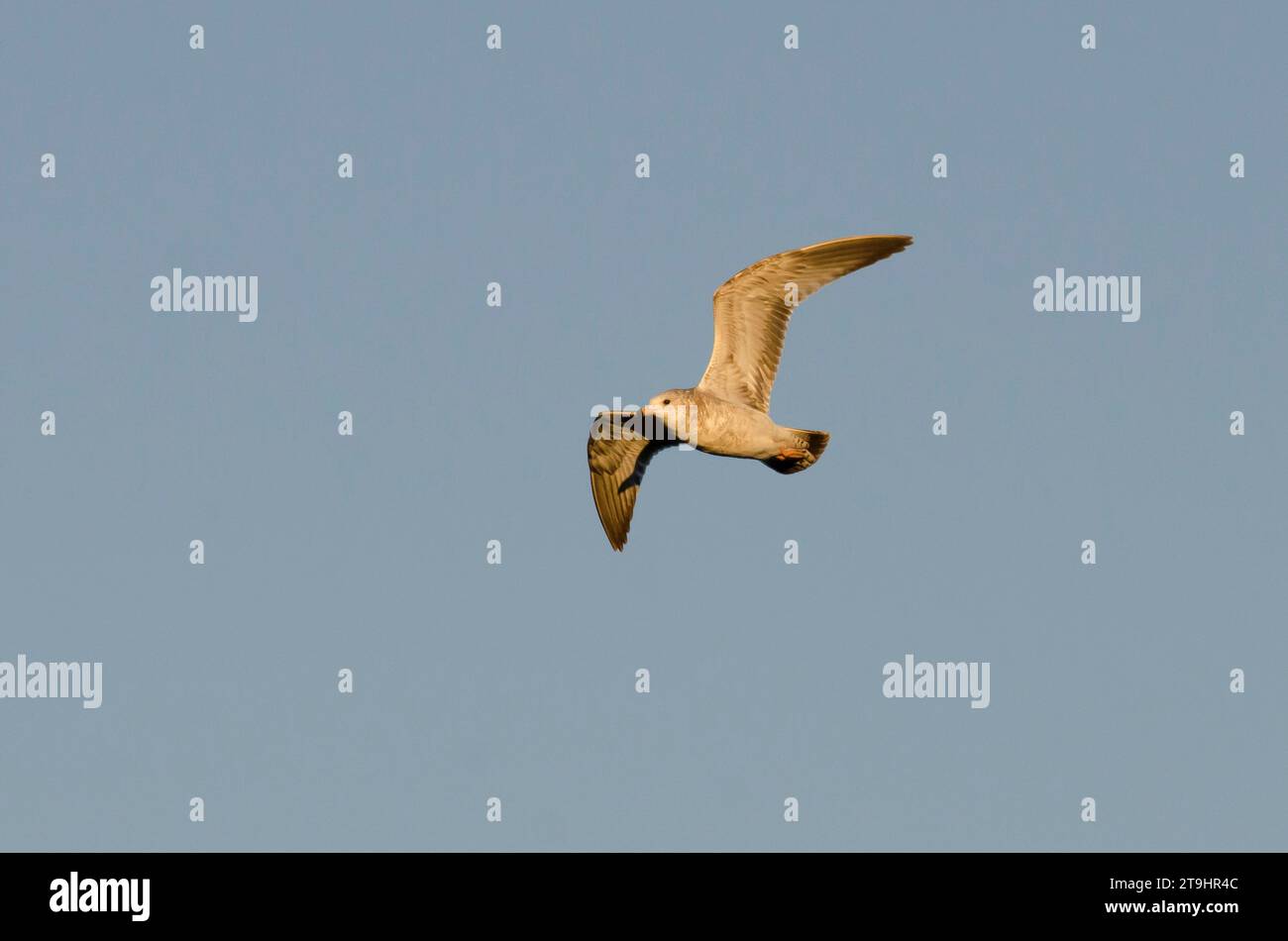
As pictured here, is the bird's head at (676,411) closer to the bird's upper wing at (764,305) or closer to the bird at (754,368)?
the bird at (754,368)

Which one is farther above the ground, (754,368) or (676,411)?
(754,368)

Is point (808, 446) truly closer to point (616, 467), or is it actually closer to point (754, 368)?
point (754, 368)

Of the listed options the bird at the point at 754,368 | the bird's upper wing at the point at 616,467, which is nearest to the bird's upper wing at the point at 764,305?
the bird at the point at 754,368

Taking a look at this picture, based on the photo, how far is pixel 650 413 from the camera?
31469mm

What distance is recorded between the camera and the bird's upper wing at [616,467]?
35.2m

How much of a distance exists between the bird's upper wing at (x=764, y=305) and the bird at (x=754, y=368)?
14 mm

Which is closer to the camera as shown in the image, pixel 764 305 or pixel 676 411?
pixel 676 411

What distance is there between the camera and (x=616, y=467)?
3591 centimetres

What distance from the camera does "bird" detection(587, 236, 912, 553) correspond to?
31.6 m

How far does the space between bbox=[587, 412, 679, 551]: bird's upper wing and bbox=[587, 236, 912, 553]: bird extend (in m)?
1.91

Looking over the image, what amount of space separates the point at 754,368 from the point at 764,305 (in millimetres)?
972

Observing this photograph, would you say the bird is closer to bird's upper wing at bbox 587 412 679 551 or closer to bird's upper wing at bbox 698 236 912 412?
bird's upper wing at bbox 698 236 912 412

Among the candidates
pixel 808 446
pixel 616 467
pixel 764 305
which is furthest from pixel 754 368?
pixel 616 467
